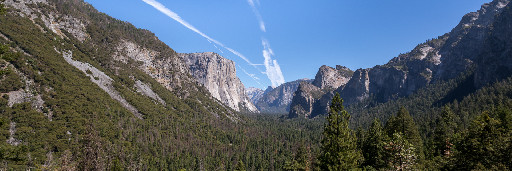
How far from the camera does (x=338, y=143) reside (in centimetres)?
2852

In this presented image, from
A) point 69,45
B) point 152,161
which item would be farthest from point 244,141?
point 69,45

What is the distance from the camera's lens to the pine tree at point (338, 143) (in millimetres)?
28312

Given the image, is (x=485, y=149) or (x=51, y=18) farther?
(x=51, y=18)

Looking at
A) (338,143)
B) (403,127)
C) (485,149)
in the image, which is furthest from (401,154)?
(403,127)

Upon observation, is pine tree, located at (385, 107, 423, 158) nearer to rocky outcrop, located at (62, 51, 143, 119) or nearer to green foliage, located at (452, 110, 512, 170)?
green foliage, located at (452, 110, 512, 170)

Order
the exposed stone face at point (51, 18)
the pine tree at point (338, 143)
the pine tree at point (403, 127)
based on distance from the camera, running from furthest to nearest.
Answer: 1. the exposed stone face at point (51, 18)
2. the pine tree at point (403, 127)
3. the pine tree at point (338, 143)

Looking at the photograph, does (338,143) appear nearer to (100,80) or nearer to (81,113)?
(81,113)

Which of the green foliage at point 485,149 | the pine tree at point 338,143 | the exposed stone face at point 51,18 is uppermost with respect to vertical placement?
the exposed stone face at point 51,18

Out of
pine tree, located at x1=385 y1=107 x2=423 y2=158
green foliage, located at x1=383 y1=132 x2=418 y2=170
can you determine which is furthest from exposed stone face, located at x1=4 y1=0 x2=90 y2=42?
green foliage, located at x1=383 y1=132 x2=418 y2=170

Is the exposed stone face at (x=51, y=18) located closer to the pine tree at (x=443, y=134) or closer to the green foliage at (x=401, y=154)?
the green foliage at (x=401, y=154)

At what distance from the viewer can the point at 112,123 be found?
4936 inches

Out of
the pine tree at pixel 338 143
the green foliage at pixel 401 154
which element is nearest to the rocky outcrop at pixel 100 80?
the pine tree at pixel 338 143

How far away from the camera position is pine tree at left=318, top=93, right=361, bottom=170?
1115 inches

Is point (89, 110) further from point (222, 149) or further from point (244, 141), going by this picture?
point (244, 141)
